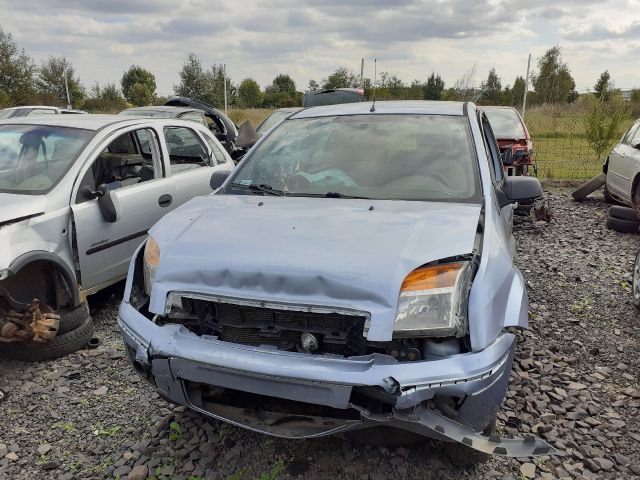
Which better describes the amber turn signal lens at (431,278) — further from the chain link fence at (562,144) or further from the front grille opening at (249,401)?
the chain link fence at (562,144)

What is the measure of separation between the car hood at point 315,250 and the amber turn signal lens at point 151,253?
52 mm

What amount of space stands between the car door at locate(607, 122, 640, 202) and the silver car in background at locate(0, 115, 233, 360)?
6316 millimetres

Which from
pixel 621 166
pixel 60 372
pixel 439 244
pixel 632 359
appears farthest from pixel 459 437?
pixel 621 166

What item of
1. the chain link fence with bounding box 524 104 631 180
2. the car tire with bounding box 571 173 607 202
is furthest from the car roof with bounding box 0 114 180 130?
the chain link fence with bounding box 524 104 631 180

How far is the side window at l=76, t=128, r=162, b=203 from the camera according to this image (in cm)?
449

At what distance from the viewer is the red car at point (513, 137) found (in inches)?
337

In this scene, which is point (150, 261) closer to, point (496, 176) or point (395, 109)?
point (395, 109)

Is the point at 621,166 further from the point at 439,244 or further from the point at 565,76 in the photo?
the point at 565,76

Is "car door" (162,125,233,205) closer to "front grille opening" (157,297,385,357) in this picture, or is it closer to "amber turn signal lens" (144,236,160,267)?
"amber turn signal lens" (144,236,160,267)

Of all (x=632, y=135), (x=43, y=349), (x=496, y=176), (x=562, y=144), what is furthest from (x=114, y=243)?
(x=562, y=144)

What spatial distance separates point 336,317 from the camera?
2.19 meters

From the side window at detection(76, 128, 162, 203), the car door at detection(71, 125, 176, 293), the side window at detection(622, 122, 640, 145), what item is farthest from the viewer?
the side window at detection(622, 122, 640, 145)

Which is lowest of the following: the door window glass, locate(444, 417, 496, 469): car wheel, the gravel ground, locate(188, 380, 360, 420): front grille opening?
the gravel ground

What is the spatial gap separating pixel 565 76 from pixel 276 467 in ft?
111
